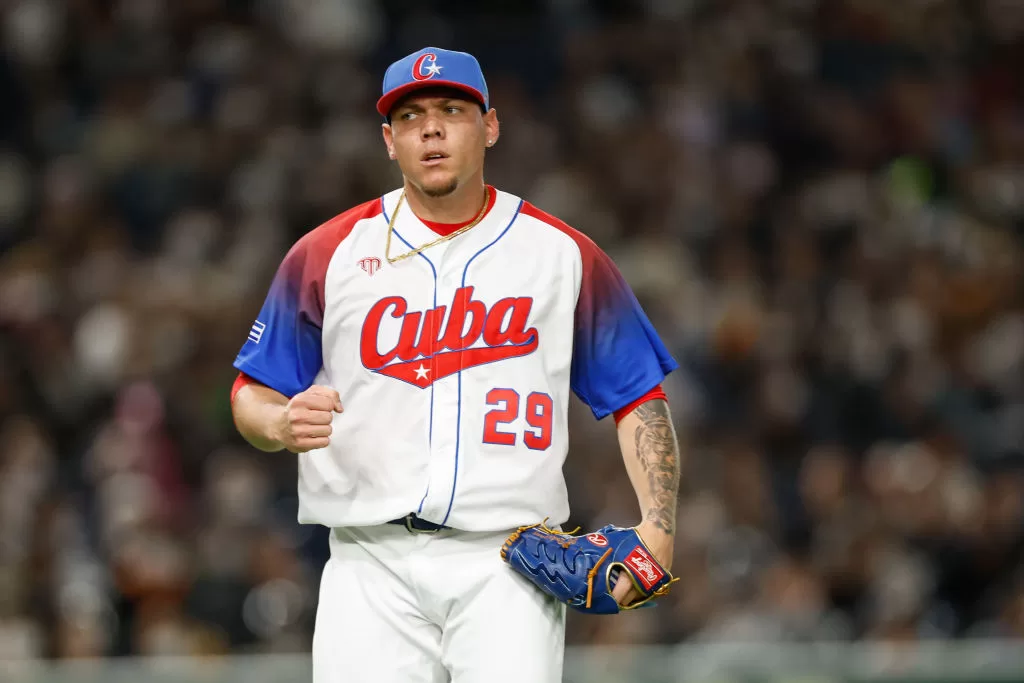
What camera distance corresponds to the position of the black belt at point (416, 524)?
3559 millimetres

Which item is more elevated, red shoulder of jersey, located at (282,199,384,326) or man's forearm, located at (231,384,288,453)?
red shoulder of jersey, located at (282,199,384,326)

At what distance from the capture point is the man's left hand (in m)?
3.45

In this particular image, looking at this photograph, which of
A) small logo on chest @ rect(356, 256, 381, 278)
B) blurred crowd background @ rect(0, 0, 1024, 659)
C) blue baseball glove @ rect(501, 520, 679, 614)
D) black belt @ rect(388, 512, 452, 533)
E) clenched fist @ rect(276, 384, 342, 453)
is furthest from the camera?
blurred crowd background @ rect(0, 0, 1024, 659)

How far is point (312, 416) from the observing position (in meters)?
3.33

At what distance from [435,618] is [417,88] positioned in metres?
1.31

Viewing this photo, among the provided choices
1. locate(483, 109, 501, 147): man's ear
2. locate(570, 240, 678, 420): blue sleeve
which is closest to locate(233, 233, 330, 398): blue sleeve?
locate(483, 109, 501, 147): man's ear

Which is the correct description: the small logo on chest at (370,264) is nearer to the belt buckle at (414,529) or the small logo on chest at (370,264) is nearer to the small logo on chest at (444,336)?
the small logo on chest at (444,336)

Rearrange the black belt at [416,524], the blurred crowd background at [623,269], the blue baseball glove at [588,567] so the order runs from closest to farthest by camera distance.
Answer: the blue baseball glove at [588,567]
the black belt at [416,524]
the blurred crowd background at [623,269]

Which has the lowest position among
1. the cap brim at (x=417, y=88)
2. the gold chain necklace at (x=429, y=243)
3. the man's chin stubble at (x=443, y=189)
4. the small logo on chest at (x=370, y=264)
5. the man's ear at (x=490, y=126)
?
the small logo on chest at (x=370, y=264)

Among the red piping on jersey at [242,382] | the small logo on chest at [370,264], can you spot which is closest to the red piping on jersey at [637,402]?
the small logo on chest at [370,264]

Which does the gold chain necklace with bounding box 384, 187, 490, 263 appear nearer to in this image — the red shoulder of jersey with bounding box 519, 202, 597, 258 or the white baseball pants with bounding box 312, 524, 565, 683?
the red shoulder of jersey with bounding box 519, 202, 597, 258

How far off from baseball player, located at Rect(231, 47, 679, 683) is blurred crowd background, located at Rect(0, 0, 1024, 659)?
404cm

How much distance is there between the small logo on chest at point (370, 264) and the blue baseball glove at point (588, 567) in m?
0.78

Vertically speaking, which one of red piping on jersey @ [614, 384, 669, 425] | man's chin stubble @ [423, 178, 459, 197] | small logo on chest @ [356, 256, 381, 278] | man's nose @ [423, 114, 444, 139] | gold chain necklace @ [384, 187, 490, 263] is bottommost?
red piping on jersey @ [614, 384, 669, 425]
